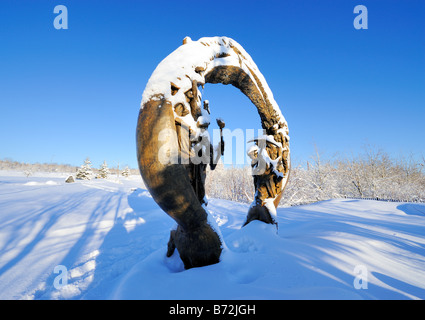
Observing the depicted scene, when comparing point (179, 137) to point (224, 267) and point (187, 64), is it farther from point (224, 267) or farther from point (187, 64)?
point (224, 267)

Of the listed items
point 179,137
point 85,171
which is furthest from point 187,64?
point 85,171

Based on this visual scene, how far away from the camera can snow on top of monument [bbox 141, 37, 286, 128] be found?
1.26m

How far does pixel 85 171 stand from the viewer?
26266mm

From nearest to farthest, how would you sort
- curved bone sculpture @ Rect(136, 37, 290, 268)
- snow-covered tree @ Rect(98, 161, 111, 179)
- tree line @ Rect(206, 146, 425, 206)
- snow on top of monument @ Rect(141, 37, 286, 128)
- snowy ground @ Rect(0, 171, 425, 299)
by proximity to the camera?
snowy ground @ Rect(0, 171, 425, 299)
curved bone sculpture @ Rect(136, 37, 290, 268)
snow on top of monument @ Rect(141, 37, 286, 128)
tree line @ Rect(206, 146, 425, 206)
snow-covered tree @ Rect(98, 161, 111, 179)

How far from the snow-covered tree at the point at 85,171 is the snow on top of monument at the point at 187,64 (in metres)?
30.9

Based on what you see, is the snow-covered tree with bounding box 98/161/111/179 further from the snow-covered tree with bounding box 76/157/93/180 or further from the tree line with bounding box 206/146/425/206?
the tree line with bounding box 206/146/425/206

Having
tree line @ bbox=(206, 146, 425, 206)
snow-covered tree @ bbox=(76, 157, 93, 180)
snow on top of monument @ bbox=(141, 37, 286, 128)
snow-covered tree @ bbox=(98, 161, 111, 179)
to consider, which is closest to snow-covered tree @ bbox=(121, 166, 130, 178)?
snow-covered tree @ bbox=(98, 161, 111, 179)

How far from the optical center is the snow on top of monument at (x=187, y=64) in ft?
4.12

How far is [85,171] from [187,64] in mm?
31462

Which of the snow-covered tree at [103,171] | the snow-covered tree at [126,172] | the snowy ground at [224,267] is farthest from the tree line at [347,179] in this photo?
the snow-covered tree at [126,172]

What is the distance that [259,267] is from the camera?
3.68 feet

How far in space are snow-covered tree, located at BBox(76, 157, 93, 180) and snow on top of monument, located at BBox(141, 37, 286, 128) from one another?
102ft

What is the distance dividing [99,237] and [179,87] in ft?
7.40

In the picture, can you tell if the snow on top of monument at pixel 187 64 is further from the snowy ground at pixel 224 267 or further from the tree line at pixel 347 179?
the tree line at pixel 347 179
